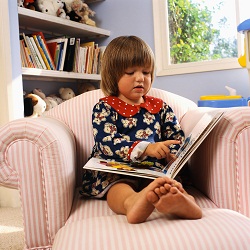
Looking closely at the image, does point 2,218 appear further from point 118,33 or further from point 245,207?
point 118,33

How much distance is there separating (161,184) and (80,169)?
1.90ft

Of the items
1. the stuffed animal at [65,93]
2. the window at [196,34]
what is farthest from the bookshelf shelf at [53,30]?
the window at [196,34]

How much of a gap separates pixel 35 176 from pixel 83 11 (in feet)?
7.28

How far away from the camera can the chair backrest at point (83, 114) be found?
54.6 inches

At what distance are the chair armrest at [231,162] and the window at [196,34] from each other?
69.0 inches

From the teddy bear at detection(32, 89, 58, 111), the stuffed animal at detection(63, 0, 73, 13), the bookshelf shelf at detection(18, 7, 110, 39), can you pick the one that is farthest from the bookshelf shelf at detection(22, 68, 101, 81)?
the stuffed animal at detection(63, 0, 73, 13)

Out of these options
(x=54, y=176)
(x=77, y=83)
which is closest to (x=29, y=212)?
(x=54, y=176)

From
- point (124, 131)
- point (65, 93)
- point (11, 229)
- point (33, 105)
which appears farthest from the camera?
point (65, 93)

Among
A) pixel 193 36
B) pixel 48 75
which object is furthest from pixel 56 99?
pixel 193 36

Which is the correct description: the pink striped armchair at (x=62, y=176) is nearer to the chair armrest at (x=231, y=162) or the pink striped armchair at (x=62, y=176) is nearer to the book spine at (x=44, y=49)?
the chair armrest at (x=231, y=162)

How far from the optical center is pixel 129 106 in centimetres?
130

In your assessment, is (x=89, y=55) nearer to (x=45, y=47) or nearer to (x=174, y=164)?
(x=45, y=47)

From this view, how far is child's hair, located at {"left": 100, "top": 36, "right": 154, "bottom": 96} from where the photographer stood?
1.27 metres

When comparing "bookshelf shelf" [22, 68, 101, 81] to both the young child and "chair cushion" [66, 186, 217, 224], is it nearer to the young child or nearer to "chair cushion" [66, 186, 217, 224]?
the young child
